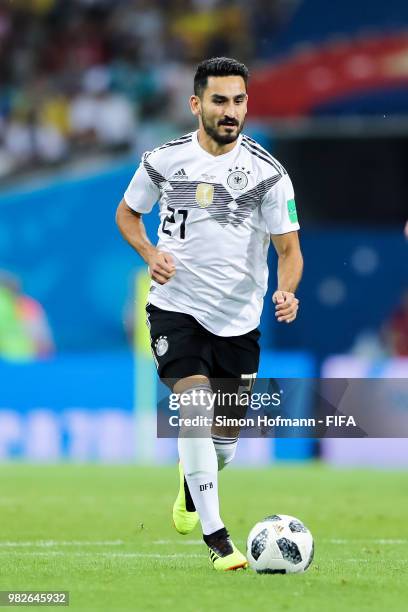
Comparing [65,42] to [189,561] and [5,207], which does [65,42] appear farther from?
[189,561]

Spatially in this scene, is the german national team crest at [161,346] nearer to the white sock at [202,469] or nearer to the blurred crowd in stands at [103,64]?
the white sock at [202,469]

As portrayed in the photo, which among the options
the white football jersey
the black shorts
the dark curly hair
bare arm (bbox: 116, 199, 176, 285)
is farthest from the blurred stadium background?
the dark curly hair

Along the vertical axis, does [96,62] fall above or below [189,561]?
above

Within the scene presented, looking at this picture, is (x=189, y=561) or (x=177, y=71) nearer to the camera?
(x=189, y=561)

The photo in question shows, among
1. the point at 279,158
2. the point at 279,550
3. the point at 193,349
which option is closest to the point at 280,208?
the point at 193,349

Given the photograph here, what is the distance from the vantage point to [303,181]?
58.0ft

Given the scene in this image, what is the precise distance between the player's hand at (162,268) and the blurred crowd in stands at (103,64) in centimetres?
1104

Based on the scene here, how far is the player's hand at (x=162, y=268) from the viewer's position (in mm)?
6906

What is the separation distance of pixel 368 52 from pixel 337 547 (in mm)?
11748

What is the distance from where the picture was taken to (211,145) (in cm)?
707

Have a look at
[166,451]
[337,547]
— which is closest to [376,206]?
[166,451]

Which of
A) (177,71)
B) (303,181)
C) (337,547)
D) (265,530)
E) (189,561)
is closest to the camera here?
(265,530)

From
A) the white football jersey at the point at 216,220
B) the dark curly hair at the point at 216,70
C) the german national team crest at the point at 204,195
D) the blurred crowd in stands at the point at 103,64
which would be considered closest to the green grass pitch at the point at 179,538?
the white football jersey at the point at 216,220

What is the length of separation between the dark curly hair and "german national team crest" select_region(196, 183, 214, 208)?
452 mm
